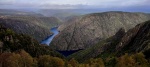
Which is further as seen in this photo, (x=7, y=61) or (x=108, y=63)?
(x=108, y=63)

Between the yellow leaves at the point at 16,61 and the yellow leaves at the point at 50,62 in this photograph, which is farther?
the yellow leaves at the point at 50,62

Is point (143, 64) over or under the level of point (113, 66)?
over

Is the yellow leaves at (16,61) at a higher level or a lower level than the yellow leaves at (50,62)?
higher

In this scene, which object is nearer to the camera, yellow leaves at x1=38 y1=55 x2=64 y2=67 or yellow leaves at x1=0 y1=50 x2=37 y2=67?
yellow leaves at x1=0 y1=50 x2=37 y2=67

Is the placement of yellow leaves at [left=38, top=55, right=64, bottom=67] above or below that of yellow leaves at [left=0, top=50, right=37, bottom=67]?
below

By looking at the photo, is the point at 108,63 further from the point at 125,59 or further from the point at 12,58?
the point at 12,58

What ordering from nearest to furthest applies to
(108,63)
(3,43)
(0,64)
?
(0,64) → (108,63) → (3,43)

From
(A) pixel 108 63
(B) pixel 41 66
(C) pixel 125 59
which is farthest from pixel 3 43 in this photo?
(C) pixel 125 59

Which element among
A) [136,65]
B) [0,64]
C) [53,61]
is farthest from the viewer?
[53,61]

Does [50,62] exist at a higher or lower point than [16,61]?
lower

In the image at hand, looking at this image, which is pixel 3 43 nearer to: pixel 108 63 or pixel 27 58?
pixel 27 58

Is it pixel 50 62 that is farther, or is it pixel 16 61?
pixel 50 62
